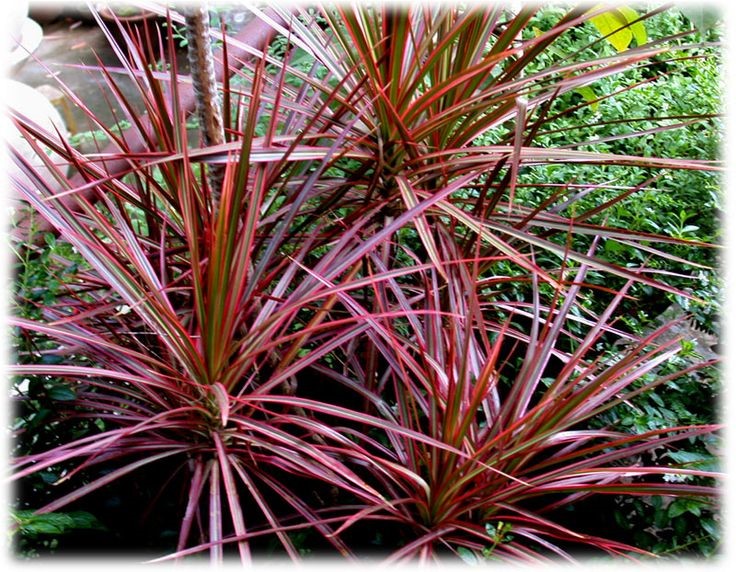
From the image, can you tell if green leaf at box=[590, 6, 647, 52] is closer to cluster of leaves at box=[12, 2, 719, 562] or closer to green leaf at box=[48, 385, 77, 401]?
→ cluster of leaves at box=[12, 2, 719, 562]

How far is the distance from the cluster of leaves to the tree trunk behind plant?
40 millimetres

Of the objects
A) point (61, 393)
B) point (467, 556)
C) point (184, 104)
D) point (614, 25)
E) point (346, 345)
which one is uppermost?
point (184, 104)

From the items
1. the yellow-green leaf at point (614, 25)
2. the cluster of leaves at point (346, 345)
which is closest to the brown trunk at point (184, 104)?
the cluster of leaves at point (346, 345)

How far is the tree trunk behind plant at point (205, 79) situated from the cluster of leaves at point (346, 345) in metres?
0.04

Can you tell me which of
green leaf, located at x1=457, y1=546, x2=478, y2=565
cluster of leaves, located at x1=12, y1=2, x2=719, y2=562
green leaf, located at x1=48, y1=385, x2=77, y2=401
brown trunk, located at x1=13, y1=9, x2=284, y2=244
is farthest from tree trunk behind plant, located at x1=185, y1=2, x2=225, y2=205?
green leaf, located at x1=457, y1=546, x2=478, y2=565

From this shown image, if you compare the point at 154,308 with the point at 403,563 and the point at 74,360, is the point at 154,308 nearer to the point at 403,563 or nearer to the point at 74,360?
the point at 74,360

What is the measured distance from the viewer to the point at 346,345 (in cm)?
195

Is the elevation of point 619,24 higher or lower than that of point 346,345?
higher

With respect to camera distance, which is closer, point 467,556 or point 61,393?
point 467,556

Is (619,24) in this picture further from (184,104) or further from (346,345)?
(184,104)

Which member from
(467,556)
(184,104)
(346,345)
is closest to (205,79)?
(346,345)

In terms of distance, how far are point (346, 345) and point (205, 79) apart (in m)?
0.71

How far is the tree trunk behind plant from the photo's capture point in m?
1.70

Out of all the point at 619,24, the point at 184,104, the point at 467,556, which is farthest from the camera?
the point at 184,104
